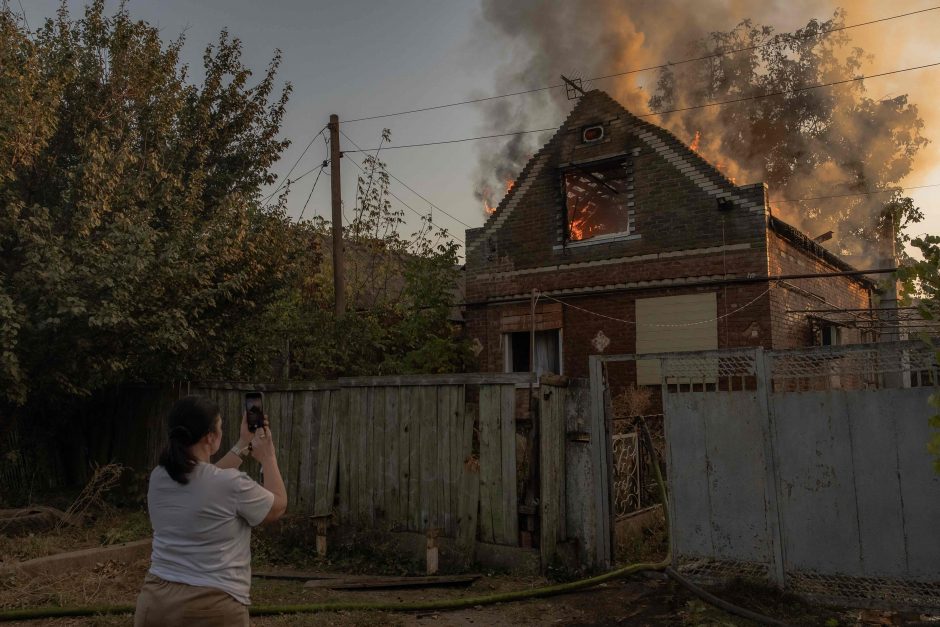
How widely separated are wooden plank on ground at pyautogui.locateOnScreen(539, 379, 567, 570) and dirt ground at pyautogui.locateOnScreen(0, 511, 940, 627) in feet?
1.28

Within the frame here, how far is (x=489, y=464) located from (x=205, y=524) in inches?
190

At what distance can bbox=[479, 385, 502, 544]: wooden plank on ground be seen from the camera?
7676 mm

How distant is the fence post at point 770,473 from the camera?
6.28 meters

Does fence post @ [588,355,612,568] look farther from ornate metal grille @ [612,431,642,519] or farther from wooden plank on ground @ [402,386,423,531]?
wooden plank on ground @ [402,386,423,531]

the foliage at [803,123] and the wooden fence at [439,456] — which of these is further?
the foliage at [803,123]

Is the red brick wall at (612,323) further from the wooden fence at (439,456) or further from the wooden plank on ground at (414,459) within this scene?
the wooden plank on ground at (414,459)

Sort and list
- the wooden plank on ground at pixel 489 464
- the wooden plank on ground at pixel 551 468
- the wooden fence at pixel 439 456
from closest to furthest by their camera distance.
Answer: the wooden plank on ground at pixel 551 468, the wooden fence at pixel 439 456, the wooden plank on ground at pixel 489 464

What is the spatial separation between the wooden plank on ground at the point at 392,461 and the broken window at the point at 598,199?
955cm

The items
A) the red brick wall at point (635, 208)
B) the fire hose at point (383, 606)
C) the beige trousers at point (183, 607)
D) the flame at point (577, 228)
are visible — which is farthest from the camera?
the flame at point (577, 228)

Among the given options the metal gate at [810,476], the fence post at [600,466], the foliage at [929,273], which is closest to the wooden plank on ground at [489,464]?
the fence post at [600,466]

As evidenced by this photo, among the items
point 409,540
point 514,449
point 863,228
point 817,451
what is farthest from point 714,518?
point 863,228

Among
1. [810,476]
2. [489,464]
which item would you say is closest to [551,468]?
[489,464]

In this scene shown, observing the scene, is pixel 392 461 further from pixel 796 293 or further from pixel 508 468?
pixel 796 293

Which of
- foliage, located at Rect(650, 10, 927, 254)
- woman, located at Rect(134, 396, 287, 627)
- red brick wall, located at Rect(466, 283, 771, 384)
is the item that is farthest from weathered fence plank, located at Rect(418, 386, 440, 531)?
foliage, located at Rect(650, 10, 927, 254)
